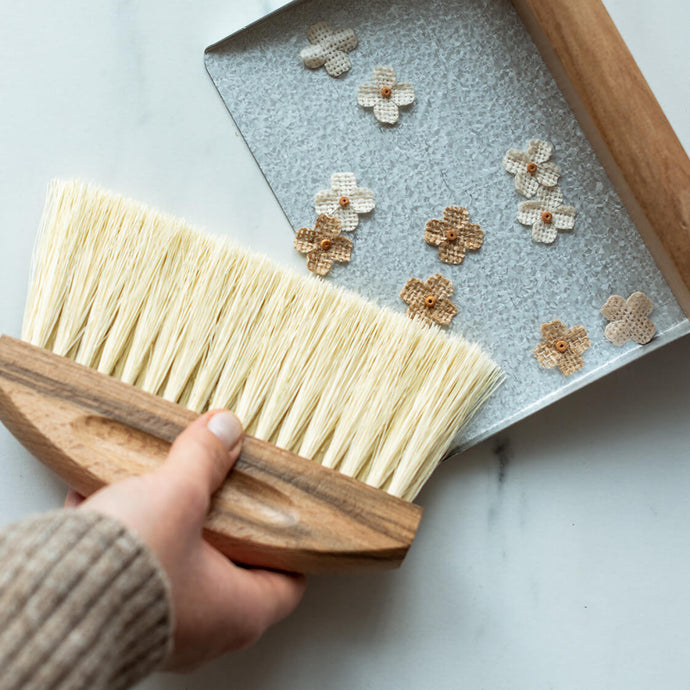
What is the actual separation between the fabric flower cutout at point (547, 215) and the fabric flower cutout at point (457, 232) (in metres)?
0.05

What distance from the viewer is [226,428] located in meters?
0.52

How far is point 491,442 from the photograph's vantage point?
0.66 metres

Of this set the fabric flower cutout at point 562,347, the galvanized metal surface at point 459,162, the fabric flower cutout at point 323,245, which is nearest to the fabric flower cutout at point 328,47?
the galvanized metal surface at point 459,162

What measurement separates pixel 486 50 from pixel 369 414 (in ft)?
1.15

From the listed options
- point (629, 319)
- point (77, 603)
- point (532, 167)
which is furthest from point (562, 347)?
point (77, 603)

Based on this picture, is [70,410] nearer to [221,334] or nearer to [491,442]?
[221,334]

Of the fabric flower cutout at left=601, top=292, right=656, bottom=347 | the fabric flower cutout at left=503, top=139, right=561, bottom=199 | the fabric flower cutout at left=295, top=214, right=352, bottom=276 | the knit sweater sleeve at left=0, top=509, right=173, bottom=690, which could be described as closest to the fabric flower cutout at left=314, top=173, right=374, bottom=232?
the fabric flower cutout at left=295, top=214, right=352, bottom=276

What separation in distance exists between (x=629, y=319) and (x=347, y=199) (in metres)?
0.28

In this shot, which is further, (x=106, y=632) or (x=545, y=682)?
(x=545, y=682)

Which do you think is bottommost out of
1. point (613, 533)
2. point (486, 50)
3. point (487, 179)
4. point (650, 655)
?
point (650, 655)

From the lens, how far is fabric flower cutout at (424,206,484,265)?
62 cm

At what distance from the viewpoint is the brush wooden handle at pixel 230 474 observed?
20.1 inches

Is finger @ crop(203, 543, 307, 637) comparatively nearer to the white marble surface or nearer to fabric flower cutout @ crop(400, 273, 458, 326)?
the white marble surface

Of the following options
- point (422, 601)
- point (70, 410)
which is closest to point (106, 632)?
point (70, 410)
